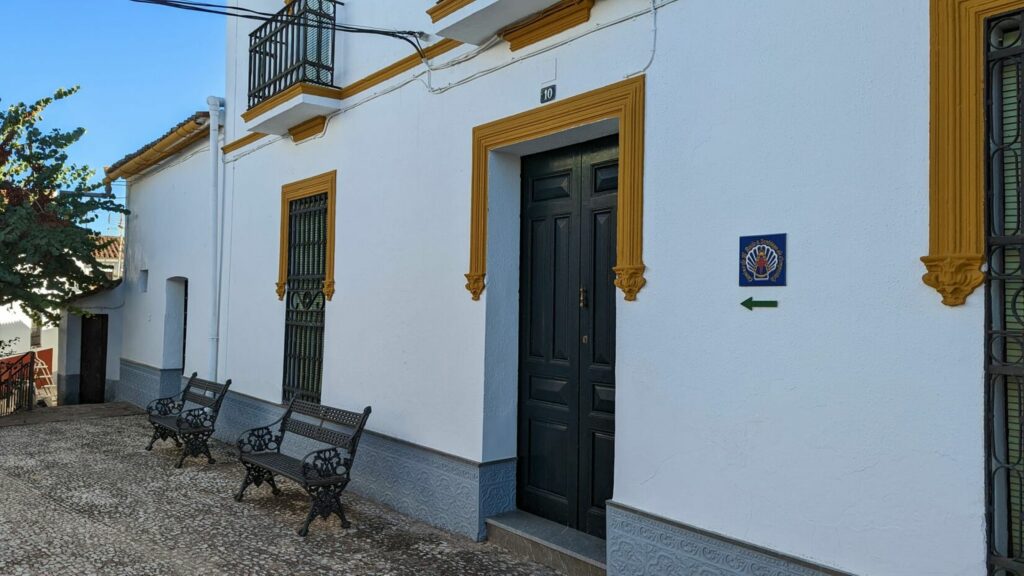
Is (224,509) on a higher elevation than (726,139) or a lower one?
lower

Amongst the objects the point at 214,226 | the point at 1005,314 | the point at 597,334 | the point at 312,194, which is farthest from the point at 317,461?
the point at 1005,314

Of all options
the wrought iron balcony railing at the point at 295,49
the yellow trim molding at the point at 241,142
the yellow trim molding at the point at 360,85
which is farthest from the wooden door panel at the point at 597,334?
the yellow trim molding at the point at 241,142

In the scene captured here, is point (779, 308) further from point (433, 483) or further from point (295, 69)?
point (295, 69)

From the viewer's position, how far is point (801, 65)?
10.8ft

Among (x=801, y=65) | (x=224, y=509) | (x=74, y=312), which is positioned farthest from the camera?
(x=74, y=312)

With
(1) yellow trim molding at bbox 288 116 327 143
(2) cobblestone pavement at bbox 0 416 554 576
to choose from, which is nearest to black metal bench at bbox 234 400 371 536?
(2) cobblestone pavement at bbox 0 416 554 576

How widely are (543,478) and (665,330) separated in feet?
5.45

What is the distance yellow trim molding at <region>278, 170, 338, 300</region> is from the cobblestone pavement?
1746 millimetres

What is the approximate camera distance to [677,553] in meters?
3.69

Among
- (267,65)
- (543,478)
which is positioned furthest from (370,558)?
(267,65)

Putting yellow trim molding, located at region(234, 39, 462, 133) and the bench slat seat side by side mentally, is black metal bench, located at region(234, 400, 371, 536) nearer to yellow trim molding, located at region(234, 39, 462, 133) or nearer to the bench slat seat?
the bench slat seat

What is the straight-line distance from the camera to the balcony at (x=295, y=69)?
261 inches

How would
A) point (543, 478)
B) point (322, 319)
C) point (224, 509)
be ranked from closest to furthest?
point (543, 478) → point (224, 509) → point (322, 319)

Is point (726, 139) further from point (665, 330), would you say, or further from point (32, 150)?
point (32, 150)
